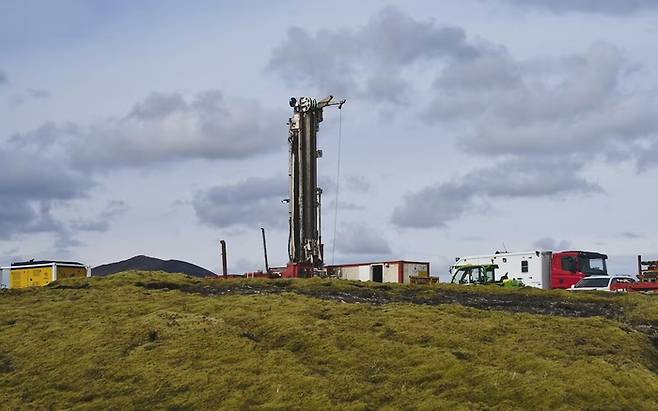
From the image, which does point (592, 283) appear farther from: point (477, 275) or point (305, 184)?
point (305, 184)

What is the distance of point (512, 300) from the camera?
124 feet

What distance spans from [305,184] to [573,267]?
18865 millimetres

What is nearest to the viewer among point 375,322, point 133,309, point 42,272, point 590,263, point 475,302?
point 375,322

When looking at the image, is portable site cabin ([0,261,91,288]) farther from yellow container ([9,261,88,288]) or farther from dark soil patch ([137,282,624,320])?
dark soil patch ([137,282,624,320])

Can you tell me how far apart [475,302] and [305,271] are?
2121cm

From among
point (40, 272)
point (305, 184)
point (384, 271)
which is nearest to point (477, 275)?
point (384, 271)

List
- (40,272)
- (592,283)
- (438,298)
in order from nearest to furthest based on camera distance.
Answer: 1. (438,298)
2. (592,283)
3. (40,272)

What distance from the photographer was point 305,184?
57531 millimetres

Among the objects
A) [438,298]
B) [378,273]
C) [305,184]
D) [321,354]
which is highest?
[305,184]

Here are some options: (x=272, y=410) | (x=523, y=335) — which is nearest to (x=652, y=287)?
(x=523, y=335)

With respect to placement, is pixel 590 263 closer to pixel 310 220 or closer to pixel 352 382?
pixel 310 220

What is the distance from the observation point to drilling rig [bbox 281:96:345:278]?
57.5 meters

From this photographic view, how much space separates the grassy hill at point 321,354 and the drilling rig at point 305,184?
22.0m

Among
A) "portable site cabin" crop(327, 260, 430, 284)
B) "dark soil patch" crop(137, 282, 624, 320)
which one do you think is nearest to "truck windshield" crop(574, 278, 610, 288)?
"portable site cabin" crop(327, 260, 430, 284)
